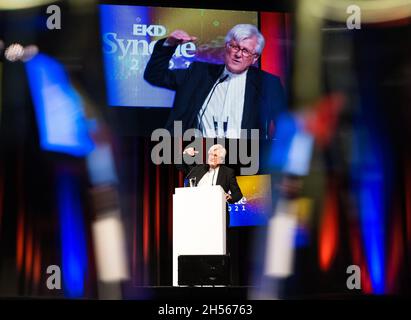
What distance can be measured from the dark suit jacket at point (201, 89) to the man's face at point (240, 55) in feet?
0.21

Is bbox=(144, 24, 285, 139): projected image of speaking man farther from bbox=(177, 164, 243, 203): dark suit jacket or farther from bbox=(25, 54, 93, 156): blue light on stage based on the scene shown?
bbox=(25, 54, 93, 156): blue light on stage

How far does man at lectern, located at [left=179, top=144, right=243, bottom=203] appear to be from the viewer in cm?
462

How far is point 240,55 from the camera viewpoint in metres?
5.10

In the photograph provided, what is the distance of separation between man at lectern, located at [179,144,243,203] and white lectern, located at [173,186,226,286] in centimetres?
77

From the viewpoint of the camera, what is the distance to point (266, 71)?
16.7 ft

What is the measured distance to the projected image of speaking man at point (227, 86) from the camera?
5023 millimetres

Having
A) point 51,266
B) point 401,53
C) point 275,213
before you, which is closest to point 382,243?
point 275,213

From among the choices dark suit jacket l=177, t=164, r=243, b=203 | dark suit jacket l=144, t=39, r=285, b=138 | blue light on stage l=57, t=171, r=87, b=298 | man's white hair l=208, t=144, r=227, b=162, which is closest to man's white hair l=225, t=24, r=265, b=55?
dark suit jacket l=144, t=39, r=285, b=138

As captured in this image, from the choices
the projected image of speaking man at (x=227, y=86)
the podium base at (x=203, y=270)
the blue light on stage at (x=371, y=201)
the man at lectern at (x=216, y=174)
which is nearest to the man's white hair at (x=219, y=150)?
the man at lectern at (x=216, y=174)

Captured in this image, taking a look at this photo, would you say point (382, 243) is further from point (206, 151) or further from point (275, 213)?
point (206, 151)

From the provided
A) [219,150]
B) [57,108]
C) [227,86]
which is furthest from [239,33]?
[57,108]

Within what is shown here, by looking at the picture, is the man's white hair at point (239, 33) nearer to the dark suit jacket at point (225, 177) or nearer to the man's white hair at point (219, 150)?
the man's white hair at point (219, 150)
